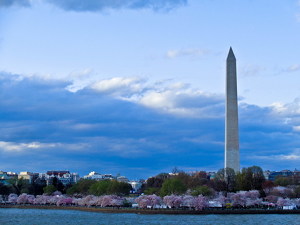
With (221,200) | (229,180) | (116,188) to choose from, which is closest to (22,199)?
(116,188)

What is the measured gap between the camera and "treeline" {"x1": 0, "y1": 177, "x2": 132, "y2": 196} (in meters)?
65.7

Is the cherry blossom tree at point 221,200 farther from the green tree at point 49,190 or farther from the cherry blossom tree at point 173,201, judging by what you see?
the green tree at point 49,190

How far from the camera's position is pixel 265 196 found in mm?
58250

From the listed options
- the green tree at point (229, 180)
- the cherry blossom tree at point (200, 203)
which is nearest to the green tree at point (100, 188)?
the green tree at point (229, 180)

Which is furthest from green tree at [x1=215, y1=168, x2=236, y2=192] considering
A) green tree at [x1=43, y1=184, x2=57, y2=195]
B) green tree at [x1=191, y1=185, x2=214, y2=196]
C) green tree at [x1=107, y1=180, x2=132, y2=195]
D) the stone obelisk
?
green tree at [x1=43, y1=184, x2=57, y2=195]

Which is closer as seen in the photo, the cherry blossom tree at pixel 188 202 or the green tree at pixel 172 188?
the cherry blossom tree at pixel 188 202

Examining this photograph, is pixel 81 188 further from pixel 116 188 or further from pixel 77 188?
pixel 116 188

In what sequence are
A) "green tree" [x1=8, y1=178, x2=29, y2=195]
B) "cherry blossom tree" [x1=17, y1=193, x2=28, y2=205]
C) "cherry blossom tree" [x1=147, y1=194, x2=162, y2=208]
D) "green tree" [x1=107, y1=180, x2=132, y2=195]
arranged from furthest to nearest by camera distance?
"green tree" [x1=8, y1=178, x2=29, y2=195] < "cherry blossom tree" [x1=17, y1=193, x2=28, y2=205] < "green tree" [x1=107, y1=180, x2=132, y2=195] < "cherry blossom tree" [x1=147, y1=194, x2=162, y2=208]

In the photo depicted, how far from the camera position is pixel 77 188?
7681 cm

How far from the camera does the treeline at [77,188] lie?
65.7 meters

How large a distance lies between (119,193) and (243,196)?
17668 millimetres

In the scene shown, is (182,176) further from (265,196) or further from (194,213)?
(194,213)

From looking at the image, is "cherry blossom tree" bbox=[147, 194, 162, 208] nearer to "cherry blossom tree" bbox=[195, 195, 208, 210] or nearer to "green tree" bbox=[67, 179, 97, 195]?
"cherry blossom tree" bbox=[195, 195, 208, 210]

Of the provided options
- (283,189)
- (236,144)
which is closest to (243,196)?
(236,144)
